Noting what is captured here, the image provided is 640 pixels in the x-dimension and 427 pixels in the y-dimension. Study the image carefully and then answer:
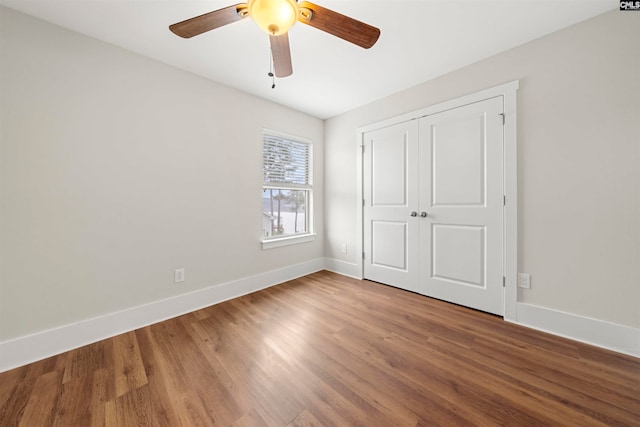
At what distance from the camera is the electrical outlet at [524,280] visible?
1945 millimetres

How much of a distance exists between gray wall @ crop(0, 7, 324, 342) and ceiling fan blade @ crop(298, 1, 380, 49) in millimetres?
1610

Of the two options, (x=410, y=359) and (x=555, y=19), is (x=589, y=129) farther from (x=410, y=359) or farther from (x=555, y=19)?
(x=410, y=359)

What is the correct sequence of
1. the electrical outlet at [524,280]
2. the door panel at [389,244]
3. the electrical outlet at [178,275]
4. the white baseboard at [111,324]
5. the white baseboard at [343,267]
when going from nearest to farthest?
the white baseboard at [111,324] → the electrical outlet at [524,280] → the electrical outlet at [178,275] → the door panel at [389,244] → the white baseboard at [343,267]

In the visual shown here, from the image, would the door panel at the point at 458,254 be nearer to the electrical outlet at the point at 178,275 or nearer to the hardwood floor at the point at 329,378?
the hardwood floor at the point at 329,378

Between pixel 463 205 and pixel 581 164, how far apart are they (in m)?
0.83

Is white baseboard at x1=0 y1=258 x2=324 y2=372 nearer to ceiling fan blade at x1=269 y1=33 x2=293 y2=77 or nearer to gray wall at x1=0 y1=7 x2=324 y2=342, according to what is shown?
gray wall at x1=0 y1=7 x2=324 y2=342

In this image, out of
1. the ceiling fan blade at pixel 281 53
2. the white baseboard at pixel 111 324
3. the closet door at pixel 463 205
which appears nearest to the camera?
the ceiling fan blade at pixel 281 53

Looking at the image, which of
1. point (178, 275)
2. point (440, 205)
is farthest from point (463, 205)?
point (178, 275)

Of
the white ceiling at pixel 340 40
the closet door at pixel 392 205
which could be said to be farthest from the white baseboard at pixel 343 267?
the white ceiling at pixel 340 40

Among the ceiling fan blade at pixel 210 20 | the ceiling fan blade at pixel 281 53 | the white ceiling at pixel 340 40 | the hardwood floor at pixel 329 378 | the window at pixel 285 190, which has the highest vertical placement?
the white ceiling at pixel 340 40

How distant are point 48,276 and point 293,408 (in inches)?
76.5

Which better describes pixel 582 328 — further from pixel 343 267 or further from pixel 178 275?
pixel 178 275

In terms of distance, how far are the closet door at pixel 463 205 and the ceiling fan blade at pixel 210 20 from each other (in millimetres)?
2050

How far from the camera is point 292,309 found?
228cm
